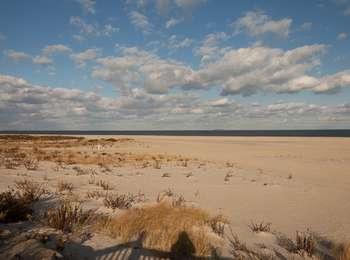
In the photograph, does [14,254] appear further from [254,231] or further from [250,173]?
[250,173]

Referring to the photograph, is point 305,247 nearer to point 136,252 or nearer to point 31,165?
point 136,252

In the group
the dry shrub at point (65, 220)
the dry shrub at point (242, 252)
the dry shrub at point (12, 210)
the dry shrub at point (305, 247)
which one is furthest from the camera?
the dry shrub at point (12, 210)

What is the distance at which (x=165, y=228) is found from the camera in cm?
659

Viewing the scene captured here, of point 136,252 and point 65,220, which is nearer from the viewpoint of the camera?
point 136,252

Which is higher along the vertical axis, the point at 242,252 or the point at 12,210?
the point at 12,210

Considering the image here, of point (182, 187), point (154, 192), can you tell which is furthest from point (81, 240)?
point (182, 187)

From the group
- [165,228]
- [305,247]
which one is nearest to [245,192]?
[305,247]

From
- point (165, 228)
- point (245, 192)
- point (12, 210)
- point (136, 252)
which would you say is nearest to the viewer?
point (136, 252)

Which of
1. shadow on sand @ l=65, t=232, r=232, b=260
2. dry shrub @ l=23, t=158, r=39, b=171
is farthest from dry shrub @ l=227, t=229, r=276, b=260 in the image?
dry shrub @ l=23, t=158, r=39, b=171

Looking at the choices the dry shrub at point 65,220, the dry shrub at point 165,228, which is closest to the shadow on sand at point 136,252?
the dry shrub at point 165,228

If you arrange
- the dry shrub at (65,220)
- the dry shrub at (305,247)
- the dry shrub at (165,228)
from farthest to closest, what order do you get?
the dry shrub at (65,220) → the dry shrub at (305,247) → the dry shrub at (165,228)

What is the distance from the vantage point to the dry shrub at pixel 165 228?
5902 mm

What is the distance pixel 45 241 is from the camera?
Result: 17.6 ft

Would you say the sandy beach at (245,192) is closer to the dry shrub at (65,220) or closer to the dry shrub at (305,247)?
the dry shrub at (305,247)
